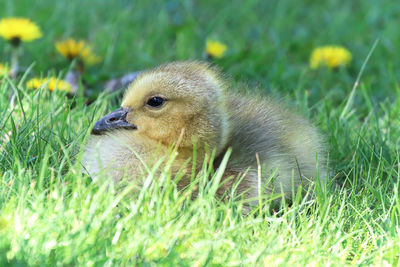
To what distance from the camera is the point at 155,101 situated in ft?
8.47

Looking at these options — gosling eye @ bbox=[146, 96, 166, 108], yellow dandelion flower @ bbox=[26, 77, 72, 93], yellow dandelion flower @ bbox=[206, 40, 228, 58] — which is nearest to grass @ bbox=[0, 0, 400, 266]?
yellow dandelion flower @ bbox=[26, 77, 72, 93]

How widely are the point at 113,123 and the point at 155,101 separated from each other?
18 cm

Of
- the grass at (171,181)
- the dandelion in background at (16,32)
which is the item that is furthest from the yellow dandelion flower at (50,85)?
the dandelion in background at (16,32)

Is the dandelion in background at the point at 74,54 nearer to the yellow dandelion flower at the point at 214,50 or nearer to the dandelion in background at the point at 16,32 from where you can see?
the dandelion in background at the point at 16,32

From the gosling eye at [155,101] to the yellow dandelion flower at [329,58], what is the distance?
1961mm

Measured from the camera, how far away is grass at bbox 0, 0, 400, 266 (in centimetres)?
196

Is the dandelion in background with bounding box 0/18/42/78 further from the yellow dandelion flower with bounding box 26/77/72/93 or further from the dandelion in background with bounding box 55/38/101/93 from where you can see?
the yellow dandelion flower with bounding box 26/77/72/93

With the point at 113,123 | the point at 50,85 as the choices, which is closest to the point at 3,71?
the point at 50,85

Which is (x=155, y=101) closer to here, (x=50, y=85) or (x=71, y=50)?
(x=50, y=85)

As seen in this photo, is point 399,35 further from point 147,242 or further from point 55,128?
point 147,242

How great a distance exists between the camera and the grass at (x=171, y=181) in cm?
196

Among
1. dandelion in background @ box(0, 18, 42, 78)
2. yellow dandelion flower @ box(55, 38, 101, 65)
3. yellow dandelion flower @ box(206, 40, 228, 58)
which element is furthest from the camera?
yellow dandelion flower @ box(206, 40, 228, 58)

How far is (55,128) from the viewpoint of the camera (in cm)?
283

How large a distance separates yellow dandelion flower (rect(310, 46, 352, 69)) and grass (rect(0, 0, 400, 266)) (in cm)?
8
